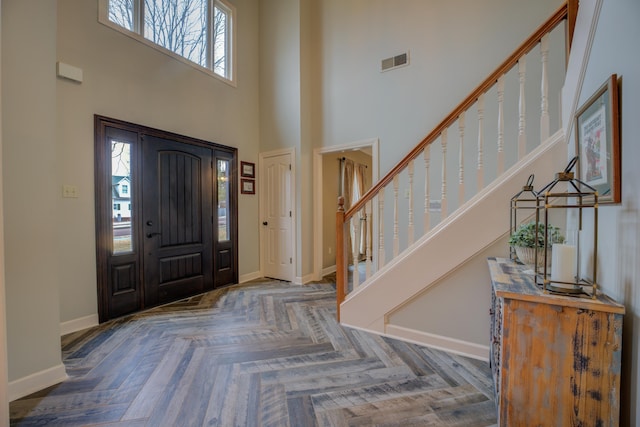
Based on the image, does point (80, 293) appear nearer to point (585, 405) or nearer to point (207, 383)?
point (207, 383)

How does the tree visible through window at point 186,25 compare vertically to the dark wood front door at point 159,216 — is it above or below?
above

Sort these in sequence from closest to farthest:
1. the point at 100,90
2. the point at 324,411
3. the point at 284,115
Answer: the point at 324,411, the point at 100,90, the point at 284,115

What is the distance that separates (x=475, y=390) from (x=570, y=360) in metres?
0.77

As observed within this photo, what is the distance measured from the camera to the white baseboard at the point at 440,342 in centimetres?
201

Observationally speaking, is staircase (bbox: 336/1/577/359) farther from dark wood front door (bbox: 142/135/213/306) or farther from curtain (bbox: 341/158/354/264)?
curtain (bbox: 341/158/354/264)

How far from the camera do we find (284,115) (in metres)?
4.23

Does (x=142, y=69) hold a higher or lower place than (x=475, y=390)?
higher

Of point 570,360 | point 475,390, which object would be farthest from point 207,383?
point 570,360

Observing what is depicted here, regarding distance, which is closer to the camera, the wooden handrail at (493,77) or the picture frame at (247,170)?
the wooden handrail at (493,77)

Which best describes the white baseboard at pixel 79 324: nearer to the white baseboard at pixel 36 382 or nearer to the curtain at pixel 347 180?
the white baseboard at pixel 36 382

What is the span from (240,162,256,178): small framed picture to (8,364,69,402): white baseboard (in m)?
2.95

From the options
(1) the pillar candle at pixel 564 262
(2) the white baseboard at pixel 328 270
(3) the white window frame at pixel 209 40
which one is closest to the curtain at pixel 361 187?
(2) the white baseboard at pixel 328 270

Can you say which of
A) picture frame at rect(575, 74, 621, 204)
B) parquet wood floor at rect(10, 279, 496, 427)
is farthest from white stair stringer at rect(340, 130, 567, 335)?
picture frame at rect(575, 74, 621, 204)

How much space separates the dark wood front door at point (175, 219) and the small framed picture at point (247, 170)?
1.87 feet
